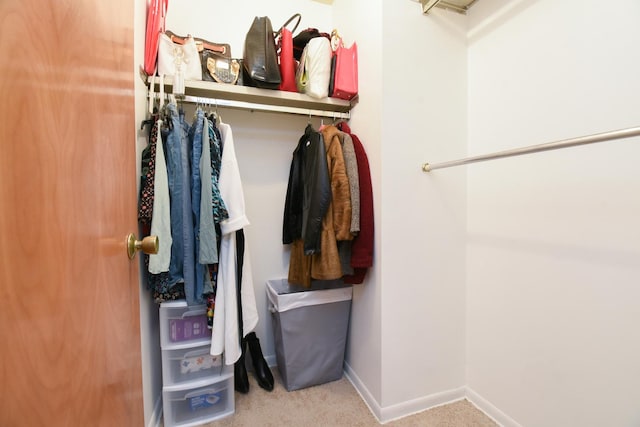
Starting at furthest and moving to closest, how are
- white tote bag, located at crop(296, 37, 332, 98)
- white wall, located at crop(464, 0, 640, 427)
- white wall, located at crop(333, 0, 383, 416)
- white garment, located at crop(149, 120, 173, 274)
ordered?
white tote bag, located at crop(296, 37, 332, 98)
white wall, located at crop(333, 0, 383, 416)
white garment, located at crop(149, 120, 173, 274)
white wall, located at crop(464, 0, 640, 427)

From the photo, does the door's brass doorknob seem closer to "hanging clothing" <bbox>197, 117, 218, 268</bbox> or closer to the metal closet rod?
"hanging clothing" <bbox>197, 117, 218, 268</bbox>

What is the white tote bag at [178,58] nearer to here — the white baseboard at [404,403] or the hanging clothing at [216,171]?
the hanging clothing at [216,171]

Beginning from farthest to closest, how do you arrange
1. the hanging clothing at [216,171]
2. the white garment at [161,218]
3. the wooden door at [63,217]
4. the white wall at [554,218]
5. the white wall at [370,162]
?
the white wall at [370,162] < the hanging clothing at [216,171] < the white garment at [161,218] < the white wall at [554,218] < the wooden door at [63,217]

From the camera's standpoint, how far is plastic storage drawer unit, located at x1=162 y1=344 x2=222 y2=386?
1.32m

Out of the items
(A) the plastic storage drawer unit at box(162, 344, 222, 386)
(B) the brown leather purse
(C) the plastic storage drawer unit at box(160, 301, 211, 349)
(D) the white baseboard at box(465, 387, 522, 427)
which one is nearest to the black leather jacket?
(B) the brown leather purse

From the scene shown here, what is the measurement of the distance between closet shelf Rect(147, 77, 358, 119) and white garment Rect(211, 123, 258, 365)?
10.6 inches

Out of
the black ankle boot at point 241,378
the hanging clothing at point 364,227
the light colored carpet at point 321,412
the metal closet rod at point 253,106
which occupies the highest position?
the metal closet rod at point 253,106

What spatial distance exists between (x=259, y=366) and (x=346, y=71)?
1906 millimetres

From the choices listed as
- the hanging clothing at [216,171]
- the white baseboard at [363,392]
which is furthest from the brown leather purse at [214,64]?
the white baseboard at [363,392]

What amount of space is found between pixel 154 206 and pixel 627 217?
1864 millimetres

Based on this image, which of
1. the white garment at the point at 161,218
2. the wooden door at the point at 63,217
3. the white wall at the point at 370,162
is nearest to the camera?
the wooden door at the point at 63,217

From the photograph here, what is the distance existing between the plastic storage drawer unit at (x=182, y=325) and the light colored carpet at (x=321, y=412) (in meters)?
0.44

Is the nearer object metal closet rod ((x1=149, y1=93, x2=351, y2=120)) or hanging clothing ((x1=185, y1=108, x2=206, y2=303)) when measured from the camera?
hanging clothing ((x1=185, y1=108, x2=206, y2=303))

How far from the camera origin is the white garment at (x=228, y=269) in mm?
1302
